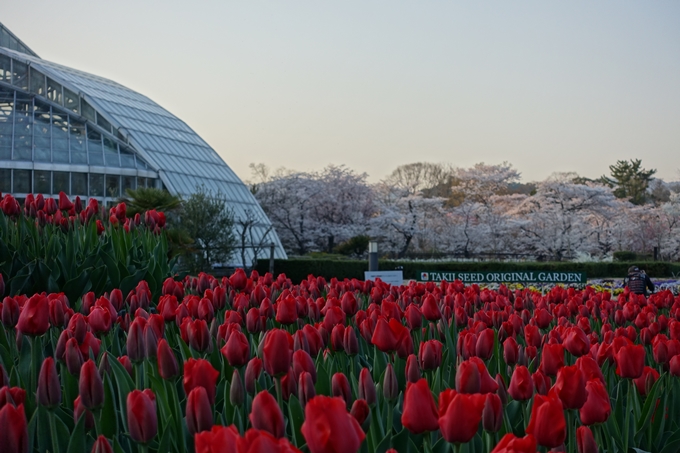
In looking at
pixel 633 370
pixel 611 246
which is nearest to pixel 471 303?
pixel 633 370

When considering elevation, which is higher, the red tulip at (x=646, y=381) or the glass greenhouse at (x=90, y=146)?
the glass greenhouse at (x=90, y=146)

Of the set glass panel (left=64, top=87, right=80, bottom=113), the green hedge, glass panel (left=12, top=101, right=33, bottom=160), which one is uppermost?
glass panel (left=64, top=87, right=80, bottom=113)

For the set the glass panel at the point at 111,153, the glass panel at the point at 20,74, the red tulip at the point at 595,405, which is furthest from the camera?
the glass panel at the point at 20,74

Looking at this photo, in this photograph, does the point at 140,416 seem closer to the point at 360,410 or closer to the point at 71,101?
the point at 360,410

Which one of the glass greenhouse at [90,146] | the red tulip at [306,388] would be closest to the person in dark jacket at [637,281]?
the red tulip at [306,388]

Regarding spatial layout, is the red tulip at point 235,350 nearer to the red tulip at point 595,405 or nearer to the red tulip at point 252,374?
the red tulip at point 252,374

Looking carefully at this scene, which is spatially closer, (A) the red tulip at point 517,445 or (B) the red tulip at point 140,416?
(A) the red tulip at point 517,445

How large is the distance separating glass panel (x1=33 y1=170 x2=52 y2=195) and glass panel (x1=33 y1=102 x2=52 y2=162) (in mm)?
583

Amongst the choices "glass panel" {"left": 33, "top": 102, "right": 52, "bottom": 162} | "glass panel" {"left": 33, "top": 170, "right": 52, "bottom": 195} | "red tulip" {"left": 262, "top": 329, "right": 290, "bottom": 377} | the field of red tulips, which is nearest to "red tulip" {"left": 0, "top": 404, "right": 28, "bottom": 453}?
the field of red tulips

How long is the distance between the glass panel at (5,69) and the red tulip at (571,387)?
35.9 metres

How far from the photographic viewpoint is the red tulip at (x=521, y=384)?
203 cm

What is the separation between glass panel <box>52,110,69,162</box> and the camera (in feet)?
97.2

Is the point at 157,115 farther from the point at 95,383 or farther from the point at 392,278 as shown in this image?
the point at 95,383

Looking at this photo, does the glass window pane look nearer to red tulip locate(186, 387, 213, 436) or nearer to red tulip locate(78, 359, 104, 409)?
red tulip locate(78, 359, 104, 409)
